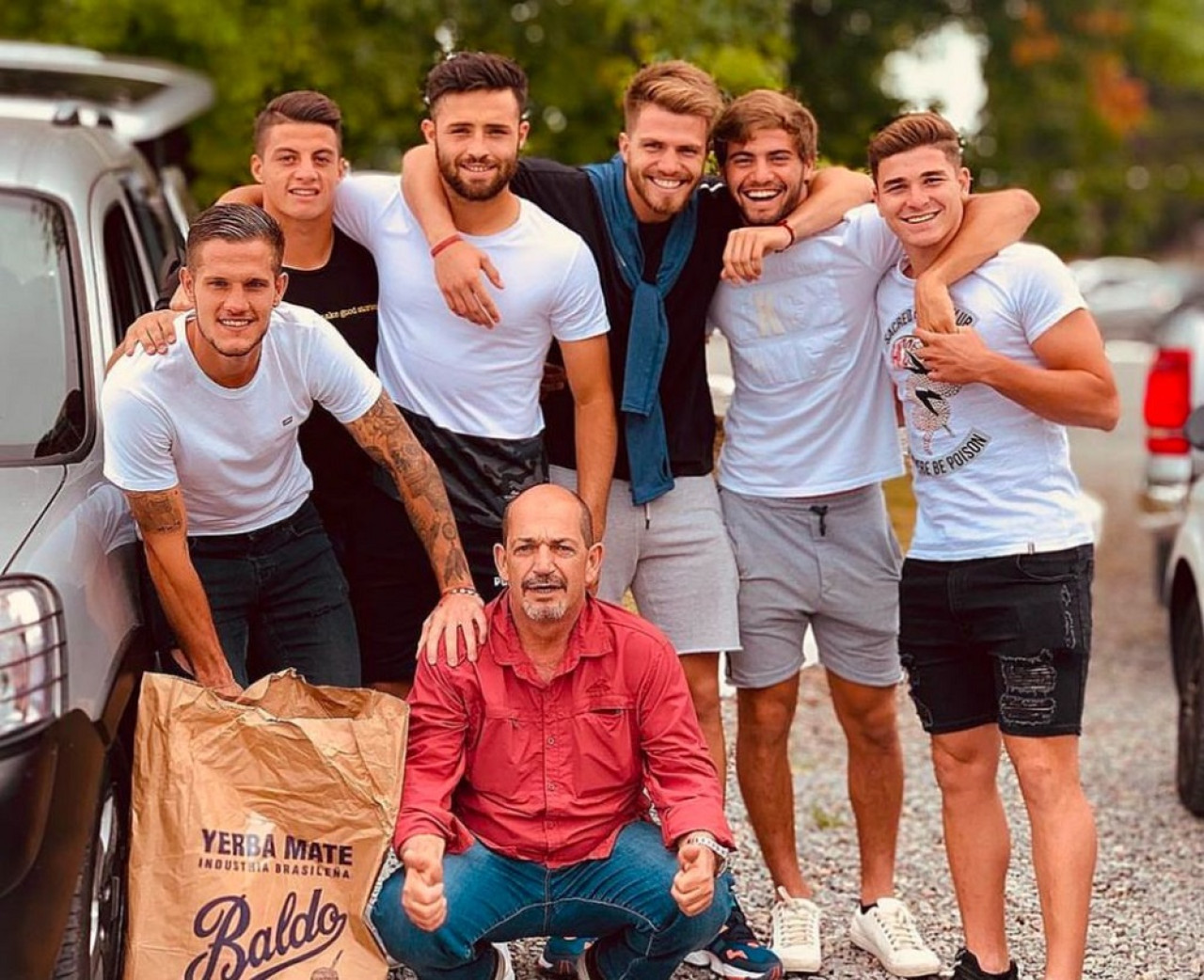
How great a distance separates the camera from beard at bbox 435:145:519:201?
4066mm

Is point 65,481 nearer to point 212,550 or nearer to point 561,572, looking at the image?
point 212,550

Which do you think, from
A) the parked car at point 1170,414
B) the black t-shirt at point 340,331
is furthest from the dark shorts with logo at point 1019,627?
the parked car at point 1170,414

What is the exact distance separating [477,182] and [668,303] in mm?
566

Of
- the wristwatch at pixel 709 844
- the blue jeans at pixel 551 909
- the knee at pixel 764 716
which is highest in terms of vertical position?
the knee at pixel 764 716

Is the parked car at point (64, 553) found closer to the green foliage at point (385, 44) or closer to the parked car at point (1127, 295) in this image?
the green foliage at point (385, 44)

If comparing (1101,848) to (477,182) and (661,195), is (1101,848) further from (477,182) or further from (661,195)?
(477,182)

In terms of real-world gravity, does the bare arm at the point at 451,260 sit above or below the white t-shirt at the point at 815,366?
above

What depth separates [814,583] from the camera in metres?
4.44

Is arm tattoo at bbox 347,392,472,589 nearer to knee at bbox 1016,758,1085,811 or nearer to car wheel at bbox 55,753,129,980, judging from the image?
car wheel at bbox 55,753,129,980

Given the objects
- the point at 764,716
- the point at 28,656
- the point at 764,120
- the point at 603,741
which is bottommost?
the point at 764,716

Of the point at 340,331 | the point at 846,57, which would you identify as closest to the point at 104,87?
the point at 340,331

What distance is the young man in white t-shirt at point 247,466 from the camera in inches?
144

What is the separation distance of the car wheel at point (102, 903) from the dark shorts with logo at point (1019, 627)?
177 cm

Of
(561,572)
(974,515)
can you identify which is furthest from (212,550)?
(974,515)
